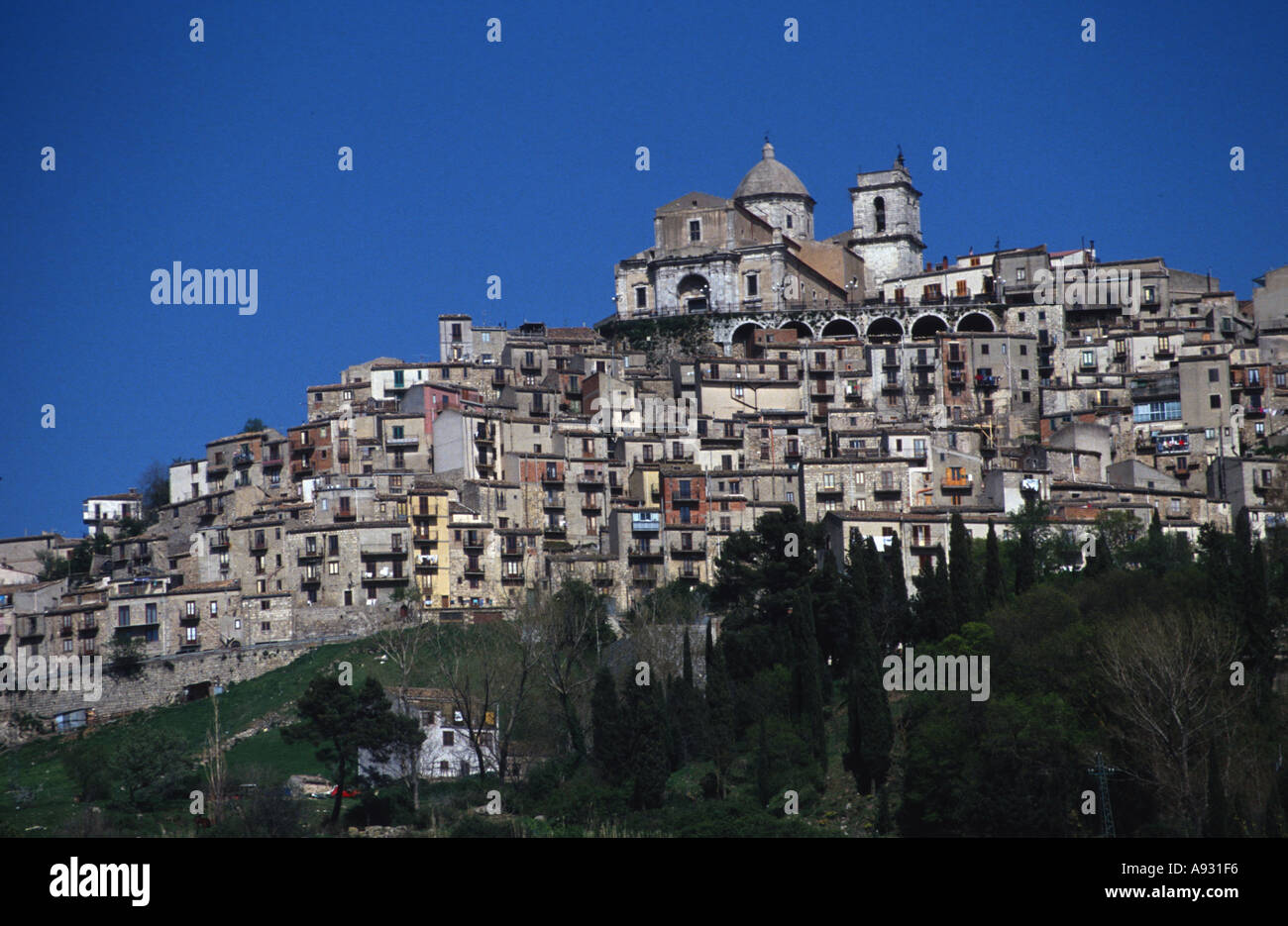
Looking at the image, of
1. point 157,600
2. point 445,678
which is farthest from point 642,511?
point 157,600

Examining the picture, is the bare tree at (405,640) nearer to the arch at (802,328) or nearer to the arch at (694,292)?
the arch at (694,292)

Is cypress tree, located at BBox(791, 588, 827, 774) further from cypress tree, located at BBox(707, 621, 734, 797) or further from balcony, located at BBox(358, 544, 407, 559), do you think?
balcony, located at BBox(358, 544, 407, 559)

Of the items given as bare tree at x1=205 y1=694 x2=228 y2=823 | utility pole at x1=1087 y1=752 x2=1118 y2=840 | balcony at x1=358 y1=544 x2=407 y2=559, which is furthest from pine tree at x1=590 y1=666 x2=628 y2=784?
balcony at x1=358 y1=544 x2=407 y2=559

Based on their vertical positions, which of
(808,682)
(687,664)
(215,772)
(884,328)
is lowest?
(215,772)

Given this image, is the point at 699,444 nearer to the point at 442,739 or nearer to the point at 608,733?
the point at 442,739

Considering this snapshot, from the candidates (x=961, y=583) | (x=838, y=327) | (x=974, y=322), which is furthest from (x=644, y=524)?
(x=974, y=322)

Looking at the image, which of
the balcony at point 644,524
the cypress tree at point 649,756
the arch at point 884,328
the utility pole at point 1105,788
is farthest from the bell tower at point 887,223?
the utility pole at point 1105,788
